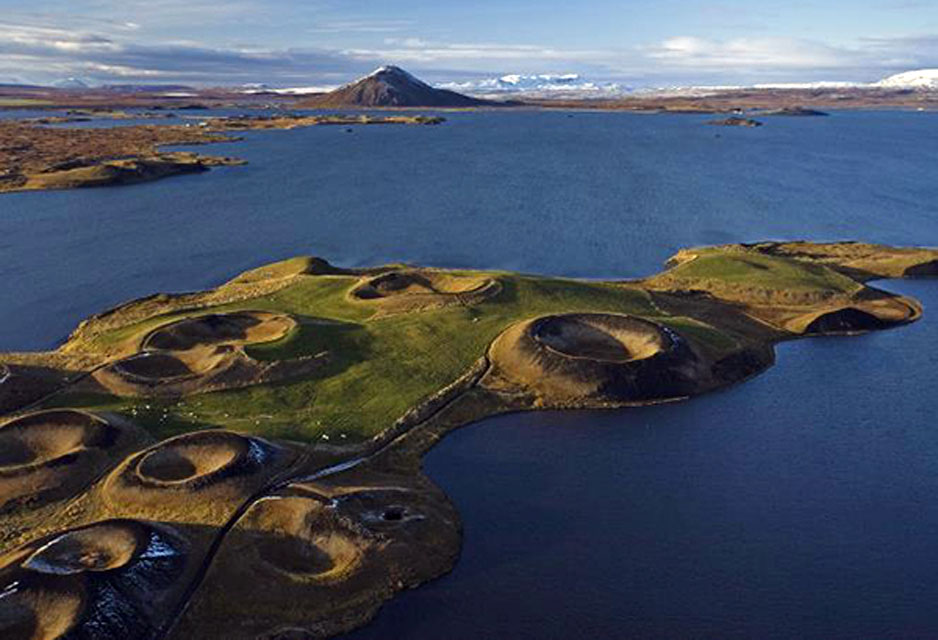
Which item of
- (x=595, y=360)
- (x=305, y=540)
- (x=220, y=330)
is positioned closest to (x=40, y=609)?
(x=305, y=540)

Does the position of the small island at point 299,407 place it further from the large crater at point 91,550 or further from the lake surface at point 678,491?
the lake surface at point 678,491

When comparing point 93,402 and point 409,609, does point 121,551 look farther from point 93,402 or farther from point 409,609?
point 93,402

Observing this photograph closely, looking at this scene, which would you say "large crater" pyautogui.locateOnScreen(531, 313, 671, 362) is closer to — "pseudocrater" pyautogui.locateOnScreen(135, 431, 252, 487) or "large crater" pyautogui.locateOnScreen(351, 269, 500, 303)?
"large crater" pyautogui.locateOnScreen(351, 269, 500, 303)

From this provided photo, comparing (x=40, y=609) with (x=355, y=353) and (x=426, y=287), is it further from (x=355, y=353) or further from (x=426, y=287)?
(x=426, y=287)

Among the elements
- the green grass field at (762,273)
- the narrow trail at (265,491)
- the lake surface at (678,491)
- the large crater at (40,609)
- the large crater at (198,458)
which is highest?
the green grass field at (762,273)

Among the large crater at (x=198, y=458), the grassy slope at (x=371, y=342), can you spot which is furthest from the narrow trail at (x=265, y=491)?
the large crater at (x=198, y=458)

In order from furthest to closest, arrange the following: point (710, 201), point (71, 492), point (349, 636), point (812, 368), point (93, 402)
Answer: point (710, 201) < point (812, 368) < point (93, 402) < point (71, 492) < point (349, 636)

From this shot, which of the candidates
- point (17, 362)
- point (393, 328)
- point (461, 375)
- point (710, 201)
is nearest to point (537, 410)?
point (461, 375)

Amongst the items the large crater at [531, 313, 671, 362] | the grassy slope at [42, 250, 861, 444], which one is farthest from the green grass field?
the large crater at [531, 313, 671, 362]
